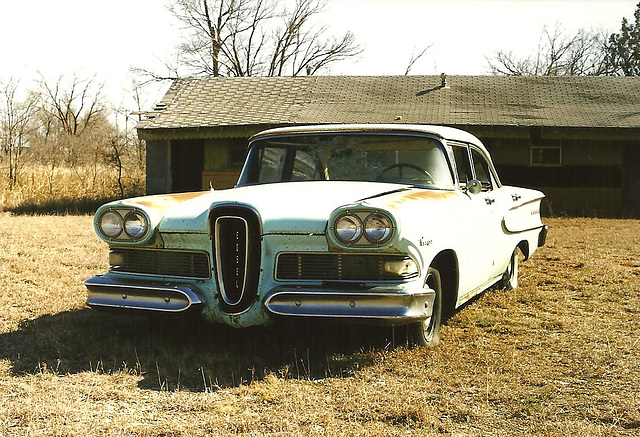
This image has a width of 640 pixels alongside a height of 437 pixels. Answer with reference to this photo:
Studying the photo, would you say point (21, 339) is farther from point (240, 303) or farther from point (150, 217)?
point (240, 303)

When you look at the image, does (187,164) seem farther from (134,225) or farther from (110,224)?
(134,225)

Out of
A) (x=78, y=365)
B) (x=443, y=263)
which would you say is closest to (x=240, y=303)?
(x=78, y=365)

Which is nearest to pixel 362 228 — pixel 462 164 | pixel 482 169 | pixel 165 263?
pixel 165 263

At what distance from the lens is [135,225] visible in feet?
15.2

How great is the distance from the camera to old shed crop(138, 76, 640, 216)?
18.3 metres

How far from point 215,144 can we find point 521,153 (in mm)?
8452

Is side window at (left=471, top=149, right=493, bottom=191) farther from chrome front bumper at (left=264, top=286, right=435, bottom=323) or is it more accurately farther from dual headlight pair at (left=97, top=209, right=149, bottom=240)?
dual headlight pair at (left=97, top=209, right=149, bottom=240)

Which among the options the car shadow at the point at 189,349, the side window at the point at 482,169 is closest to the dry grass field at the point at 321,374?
the car shadow at the point at 189,349

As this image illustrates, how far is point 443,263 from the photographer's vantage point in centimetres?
491

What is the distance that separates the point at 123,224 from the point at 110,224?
106 mm

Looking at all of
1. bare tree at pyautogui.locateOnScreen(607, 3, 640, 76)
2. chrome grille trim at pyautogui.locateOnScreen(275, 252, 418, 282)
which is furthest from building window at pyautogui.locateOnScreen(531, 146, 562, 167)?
bare tree at pyautogui.locateOnScreen(607, 3, 640, 76)

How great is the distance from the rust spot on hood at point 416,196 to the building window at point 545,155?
49.1ft

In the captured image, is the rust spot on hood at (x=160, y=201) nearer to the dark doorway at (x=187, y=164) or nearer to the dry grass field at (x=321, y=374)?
the dry grass field at (x=321, y=374)

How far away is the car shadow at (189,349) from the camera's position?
415 cm
